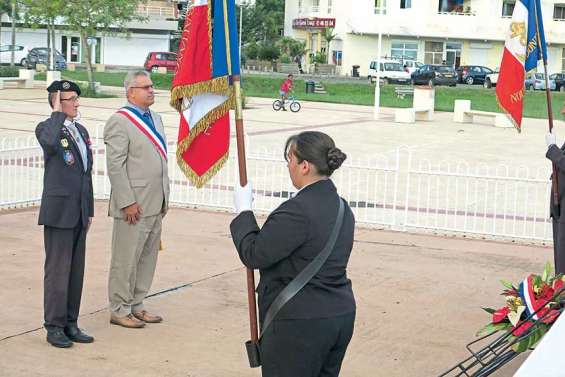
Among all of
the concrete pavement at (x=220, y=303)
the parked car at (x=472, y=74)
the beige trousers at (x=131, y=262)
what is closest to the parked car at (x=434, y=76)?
the parked car at (x=472, y=74)

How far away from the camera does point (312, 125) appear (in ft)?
92.2

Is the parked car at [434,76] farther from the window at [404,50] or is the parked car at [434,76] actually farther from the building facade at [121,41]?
the building facade at [121,41]

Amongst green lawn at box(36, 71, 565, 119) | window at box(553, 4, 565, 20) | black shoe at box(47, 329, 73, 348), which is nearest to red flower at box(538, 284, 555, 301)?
black shoe at box(47, 329, 73, 348)

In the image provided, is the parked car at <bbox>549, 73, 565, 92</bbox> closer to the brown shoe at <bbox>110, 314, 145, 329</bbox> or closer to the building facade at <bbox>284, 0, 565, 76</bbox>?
the building facade at <bbox>284, 0, 565, 76</bbox>

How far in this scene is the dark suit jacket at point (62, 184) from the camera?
677cm

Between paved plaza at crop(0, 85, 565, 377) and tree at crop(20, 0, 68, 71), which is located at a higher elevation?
tree at crop(20, 0, 68, 71)

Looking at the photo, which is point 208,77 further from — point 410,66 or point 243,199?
point 410,66

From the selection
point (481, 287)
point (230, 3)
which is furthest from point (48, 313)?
point (481, 287)

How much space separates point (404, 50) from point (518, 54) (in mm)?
63844

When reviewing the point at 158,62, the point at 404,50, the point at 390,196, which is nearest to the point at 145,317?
the point at 390,196

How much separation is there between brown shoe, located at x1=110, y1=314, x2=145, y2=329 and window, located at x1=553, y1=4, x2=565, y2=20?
65.1m

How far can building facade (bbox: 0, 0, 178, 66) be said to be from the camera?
71562 millimetres

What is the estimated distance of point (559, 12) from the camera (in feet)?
225

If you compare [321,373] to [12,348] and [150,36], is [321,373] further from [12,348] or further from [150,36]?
[150,36]
